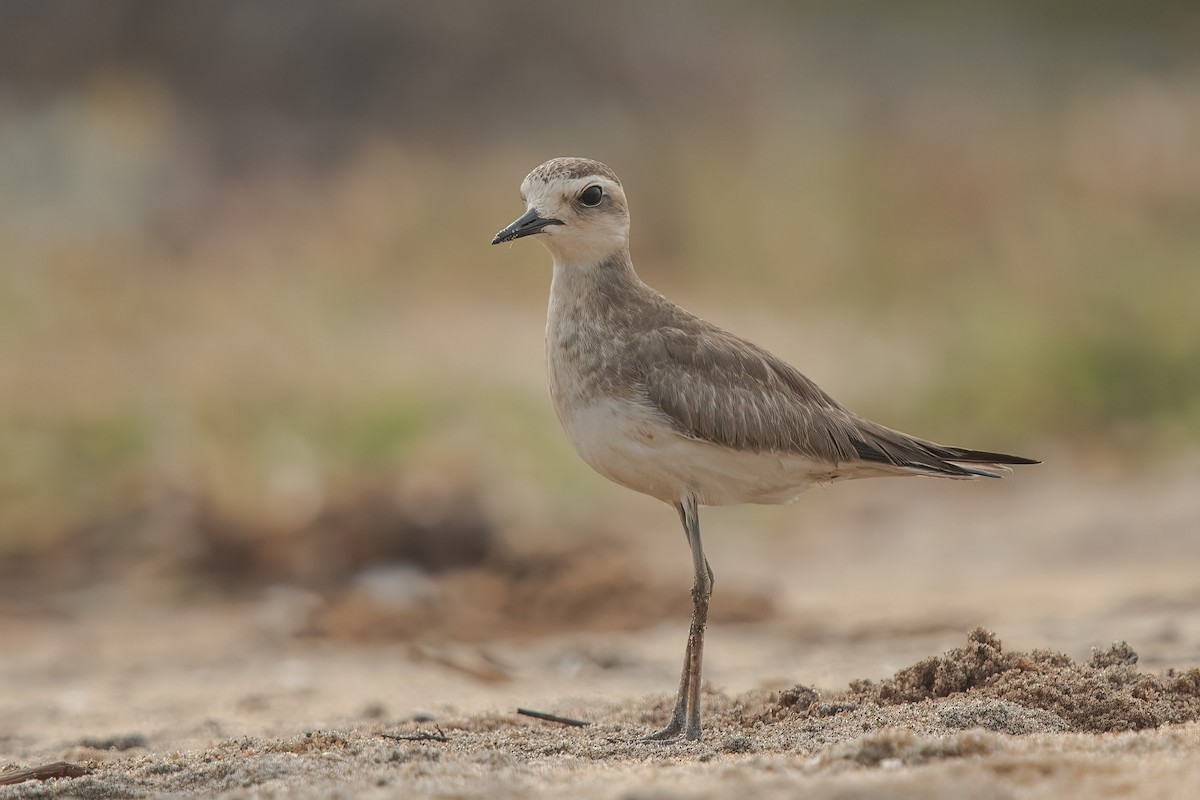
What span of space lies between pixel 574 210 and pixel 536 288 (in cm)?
1121

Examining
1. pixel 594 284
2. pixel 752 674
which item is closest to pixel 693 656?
pixel 594 284

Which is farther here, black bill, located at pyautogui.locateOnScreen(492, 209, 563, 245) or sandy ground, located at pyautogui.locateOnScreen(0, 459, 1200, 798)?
black bill, located at pyautogui.locateOnScreen(492, 209, 563, 245)

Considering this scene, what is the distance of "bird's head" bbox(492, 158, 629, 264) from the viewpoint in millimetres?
5812

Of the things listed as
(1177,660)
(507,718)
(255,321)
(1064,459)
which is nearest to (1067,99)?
(1064,459)

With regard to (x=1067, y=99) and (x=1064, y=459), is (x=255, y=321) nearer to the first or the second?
(x=1064, y=459)

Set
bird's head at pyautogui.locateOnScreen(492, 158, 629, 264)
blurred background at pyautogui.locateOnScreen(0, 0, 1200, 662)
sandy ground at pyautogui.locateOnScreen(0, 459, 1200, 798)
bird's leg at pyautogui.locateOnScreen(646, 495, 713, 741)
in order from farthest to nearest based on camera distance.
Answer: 1. blurred background at pyautogui.locateOnScreen(0, 0, 1200, 662)
2. bird's head at pyautogui.locateOnScreen(492, 158, 629, 264)
3. bird's leg at pyautogui.locateOnScreen(646, 495, 713, 741)
4. sandy ground at pyautogui.locateOnScreen(0, 459, 1200, 798)

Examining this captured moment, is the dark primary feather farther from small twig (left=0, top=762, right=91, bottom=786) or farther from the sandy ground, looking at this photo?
small twig (left=0, top=762, right=91, bottom=786)

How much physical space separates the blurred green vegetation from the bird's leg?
5.45 meters

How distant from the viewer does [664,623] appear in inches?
367

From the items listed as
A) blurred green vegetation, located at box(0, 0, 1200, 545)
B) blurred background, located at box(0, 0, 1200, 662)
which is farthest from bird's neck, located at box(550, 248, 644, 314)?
blurred green vegetation, located at box(0, 0, 1200, 545)

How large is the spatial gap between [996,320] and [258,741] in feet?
37.5

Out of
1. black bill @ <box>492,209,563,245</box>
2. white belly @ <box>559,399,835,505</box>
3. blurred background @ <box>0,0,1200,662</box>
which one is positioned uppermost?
blurred background @ <box>0,0,1200,662</box>

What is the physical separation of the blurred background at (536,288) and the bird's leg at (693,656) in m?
2.74

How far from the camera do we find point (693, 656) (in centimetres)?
565
